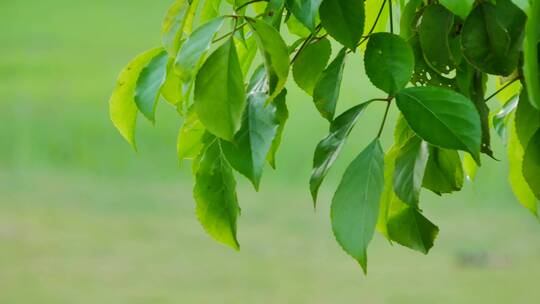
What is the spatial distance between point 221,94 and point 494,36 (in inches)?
3.9

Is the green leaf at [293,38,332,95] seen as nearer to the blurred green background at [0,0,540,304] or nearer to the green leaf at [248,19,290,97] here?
the green leaf at [248,19,290,97]

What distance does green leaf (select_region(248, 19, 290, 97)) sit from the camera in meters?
0.31

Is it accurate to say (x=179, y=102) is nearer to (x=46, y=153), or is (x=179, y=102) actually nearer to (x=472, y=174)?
(x=472, y=174)

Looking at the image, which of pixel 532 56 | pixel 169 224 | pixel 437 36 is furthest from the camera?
pixel 169 224

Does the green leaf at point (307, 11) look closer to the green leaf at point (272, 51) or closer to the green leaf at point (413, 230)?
the green leaf at point (272, 51)

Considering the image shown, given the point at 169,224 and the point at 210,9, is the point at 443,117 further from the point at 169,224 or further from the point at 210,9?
the point at 169,224

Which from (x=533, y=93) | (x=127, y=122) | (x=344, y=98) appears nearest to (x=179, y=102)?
(x=127, y=122)

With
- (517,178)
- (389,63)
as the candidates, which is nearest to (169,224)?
(517,178)

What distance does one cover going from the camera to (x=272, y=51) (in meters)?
0.31

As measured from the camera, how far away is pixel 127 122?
0.40 meters

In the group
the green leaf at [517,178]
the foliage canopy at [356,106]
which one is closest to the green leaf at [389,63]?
the foliage canopy at [356,106]

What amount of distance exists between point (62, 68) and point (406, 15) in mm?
2483

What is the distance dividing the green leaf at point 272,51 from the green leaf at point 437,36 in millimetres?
78

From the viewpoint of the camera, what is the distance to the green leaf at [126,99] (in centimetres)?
39
